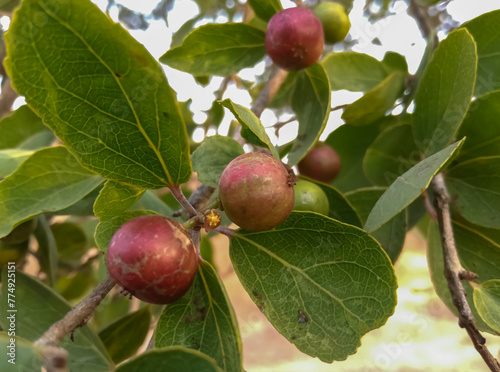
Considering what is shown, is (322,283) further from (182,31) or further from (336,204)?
(182,31)

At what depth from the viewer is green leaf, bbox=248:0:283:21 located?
2.97 feet

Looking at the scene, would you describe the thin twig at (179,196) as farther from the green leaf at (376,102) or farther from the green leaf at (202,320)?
the green leaf at (376,102)

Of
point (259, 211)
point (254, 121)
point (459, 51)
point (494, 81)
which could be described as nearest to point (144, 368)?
point (259, 211)

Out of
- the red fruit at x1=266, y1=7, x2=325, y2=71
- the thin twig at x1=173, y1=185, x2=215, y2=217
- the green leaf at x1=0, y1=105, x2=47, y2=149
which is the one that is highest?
the red fruit at x1=266, y1=7, x2=325, y2=71

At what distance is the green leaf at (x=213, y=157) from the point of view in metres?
0.67

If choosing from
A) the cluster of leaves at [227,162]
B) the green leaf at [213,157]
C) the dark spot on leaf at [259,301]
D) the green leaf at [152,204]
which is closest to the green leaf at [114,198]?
the cluster of leaves at [227,162]

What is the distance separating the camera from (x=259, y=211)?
0.52m

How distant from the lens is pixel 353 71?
3.39 feet

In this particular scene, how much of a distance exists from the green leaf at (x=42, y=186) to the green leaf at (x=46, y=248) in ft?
0.66

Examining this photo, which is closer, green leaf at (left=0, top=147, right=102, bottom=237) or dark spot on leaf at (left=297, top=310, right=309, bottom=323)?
Result: dark spot on leaf at (left=297, top=310, right=309, bottom=323)

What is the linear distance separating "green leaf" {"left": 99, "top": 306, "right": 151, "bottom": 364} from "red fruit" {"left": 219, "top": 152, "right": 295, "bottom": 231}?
511 millimetres

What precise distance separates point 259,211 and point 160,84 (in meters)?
0.19

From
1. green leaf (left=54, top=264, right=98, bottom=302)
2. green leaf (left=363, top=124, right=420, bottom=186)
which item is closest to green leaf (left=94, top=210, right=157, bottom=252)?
green leaf (left=363, top=124, right=420, bottom=186)

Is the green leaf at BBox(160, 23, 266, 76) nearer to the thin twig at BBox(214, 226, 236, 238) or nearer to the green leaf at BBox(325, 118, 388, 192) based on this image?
the green leaf at BBox(325, 118, 388, 192)
